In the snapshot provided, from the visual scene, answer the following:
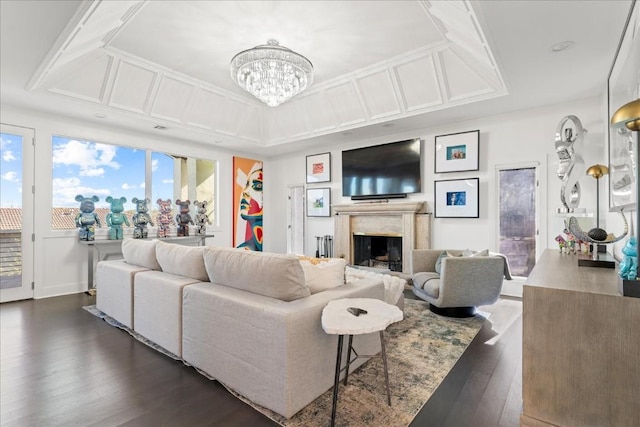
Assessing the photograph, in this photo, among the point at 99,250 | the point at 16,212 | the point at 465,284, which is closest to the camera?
the point at 465,284

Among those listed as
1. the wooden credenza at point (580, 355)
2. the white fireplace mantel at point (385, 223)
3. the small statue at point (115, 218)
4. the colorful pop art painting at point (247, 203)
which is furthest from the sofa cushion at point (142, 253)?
the white fireplace mantel at point (385, 223)

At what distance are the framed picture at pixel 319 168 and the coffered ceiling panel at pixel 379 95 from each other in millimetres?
1818

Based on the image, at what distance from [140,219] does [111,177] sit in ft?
2.93

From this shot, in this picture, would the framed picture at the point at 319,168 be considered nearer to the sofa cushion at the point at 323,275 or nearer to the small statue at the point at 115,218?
the small statue at the point at 115,218

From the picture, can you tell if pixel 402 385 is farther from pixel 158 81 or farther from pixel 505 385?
pixel 158 81

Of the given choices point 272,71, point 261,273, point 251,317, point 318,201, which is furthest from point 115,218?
point 251,317

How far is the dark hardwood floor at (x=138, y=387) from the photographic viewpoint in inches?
72.5

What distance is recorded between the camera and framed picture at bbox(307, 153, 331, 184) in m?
6.86

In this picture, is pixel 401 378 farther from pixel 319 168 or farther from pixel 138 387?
pixel 319 168

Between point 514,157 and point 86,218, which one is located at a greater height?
point 514,157

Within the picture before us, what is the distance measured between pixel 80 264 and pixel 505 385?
19.4 ft

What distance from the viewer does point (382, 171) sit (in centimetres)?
600

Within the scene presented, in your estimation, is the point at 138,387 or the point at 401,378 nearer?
the point at 138,387

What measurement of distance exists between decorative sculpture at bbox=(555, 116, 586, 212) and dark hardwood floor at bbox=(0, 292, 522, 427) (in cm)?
175
